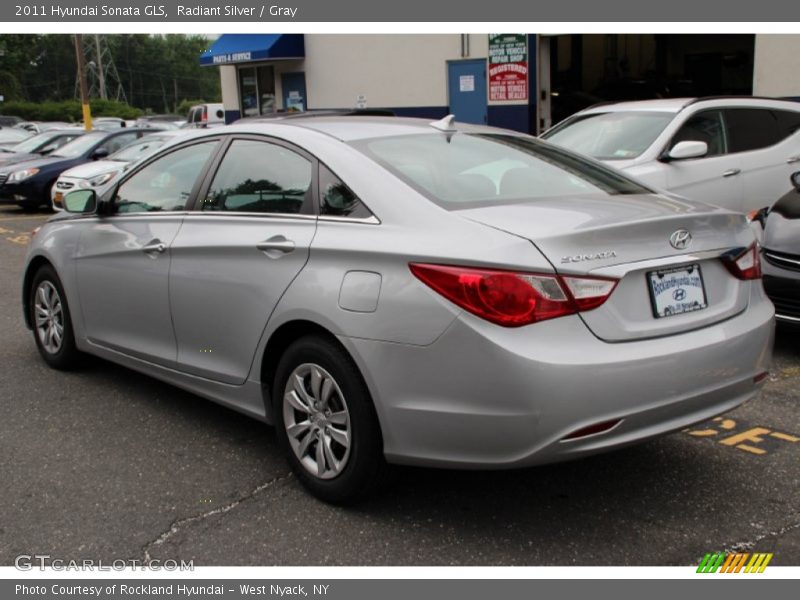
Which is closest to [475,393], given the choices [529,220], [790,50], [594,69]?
[529,220]

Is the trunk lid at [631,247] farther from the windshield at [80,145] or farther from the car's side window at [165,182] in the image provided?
the windshield at [80,145]

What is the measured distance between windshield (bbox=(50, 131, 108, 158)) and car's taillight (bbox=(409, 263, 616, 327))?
49.1 ft

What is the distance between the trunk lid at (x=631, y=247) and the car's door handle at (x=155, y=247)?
1.82m

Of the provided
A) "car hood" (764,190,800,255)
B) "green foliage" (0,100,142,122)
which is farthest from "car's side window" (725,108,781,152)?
"green foliage" (0,100,142,122)

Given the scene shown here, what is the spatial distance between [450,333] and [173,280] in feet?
6.08

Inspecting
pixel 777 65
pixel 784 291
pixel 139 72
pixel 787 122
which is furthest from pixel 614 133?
pixel 139 72

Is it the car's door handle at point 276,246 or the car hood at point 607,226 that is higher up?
the car hood at point 607,226

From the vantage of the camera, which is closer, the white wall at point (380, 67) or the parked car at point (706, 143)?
the parked car at point (706, 143)

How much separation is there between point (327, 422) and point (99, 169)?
12.5m

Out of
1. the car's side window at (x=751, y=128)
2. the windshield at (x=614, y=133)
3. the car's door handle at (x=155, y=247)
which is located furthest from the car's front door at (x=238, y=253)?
the car's side window at (x=751, y=128)

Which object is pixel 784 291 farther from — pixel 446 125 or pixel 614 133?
pixel 614 133

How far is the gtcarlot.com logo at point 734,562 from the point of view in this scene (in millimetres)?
3105

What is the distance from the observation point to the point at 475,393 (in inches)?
121

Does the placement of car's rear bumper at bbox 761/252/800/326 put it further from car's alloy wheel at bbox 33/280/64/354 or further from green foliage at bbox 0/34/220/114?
green foliage at bbox 0/34/220/114
